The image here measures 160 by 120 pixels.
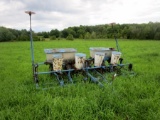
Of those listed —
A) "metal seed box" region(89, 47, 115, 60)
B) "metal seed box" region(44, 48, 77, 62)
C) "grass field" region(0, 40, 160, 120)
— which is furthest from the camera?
"metal seed box" region(89, 47, 115, 60)

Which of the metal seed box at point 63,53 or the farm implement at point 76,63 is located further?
the metal seed box at point 63,53

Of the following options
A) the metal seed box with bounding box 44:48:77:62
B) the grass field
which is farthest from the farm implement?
the grass field

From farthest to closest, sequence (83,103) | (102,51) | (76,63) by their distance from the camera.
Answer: (102,51) → (76,63) → (83,103)

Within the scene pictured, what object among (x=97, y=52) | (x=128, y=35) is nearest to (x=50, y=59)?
(x=97, y=52)

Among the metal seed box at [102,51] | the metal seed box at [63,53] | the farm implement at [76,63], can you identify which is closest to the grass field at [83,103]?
the farm implement at [76,63]

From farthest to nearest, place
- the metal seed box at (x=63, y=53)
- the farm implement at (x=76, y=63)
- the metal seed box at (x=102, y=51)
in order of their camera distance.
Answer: the metal seed box at (x=102, y=51) → the metal seed box at (x=63, y=53) → the farm implement at (x=76, y=63)

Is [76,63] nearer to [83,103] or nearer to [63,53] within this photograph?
[63,53]

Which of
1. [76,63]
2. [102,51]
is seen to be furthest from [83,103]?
[102,51]

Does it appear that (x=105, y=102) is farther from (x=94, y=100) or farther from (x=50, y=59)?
(x=50, y=59)

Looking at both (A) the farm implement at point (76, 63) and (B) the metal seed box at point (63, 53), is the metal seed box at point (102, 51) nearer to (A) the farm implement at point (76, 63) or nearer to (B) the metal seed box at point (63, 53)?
(A) the farm implement at point (76, 63)

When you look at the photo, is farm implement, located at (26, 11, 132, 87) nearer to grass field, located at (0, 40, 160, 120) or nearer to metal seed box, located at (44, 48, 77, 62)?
metal seed box, located at (44, 48, 77, 62)

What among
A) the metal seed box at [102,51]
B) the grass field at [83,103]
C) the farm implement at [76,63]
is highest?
the metal seed box at [102,51]

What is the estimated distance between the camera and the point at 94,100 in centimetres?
377

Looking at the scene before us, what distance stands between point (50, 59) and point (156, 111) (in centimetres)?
378
